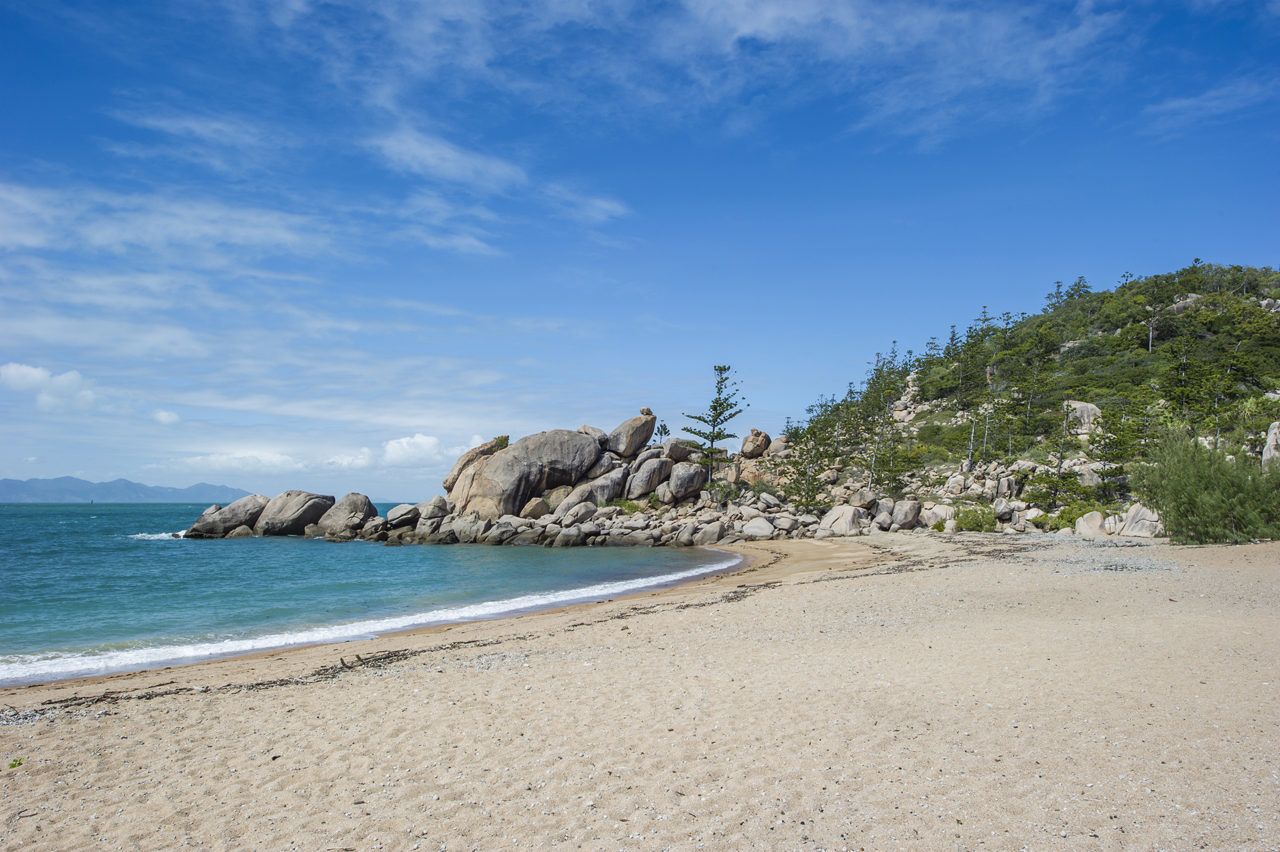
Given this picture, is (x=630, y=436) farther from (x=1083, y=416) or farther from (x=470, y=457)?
(x=1083, y=416)

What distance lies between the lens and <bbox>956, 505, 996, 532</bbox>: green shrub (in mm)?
40781

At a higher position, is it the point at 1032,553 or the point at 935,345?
the point at 935,345

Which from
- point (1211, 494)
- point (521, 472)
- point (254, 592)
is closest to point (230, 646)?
point (254, 592)

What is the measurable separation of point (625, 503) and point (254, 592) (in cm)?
3243

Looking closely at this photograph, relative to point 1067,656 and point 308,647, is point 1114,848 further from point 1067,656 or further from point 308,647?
point 308,647

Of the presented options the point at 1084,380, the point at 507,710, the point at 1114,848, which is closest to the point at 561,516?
the point at 507,710

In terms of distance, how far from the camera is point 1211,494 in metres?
24.4

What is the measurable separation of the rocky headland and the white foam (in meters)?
22.0

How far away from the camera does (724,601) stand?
64.0 ft

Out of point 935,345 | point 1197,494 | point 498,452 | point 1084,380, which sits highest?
point 935,345

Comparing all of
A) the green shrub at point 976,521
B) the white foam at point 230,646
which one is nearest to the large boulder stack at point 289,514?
the white foam at point 230,646

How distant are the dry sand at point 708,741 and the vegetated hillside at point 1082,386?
22530mm

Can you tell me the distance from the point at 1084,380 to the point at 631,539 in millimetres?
58038

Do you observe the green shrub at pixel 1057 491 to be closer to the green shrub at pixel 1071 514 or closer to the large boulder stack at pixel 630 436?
the green shrub at pixel 1071 514
